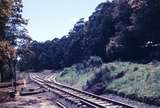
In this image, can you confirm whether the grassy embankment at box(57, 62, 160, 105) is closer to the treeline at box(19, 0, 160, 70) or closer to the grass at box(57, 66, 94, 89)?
the grass at box(57, 66, 94, 89)

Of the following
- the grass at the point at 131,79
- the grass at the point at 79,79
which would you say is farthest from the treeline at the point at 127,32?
the grass at the point at 131,79

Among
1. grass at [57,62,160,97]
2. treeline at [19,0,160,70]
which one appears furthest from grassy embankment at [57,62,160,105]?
treeline at [19,0,160,70]


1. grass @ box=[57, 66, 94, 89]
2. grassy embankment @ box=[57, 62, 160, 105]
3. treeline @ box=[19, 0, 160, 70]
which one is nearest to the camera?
grassy embankment @ box=[57, 62, 160, 105]

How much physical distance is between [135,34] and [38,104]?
95.4 ft

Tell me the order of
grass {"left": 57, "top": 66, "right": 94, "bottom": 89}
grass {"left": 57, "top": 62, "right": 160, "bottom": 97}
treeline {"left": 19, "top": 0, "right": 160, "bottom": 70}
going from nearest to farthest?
grass {"left": 57, "top": 62, "right": 160, "bottom": 97}, grass {"left": 57, "top": 66, "right": 94, "bottom": 89}, treeline {"left": 19, "top": 0, "right": 160, "bottom": 70}

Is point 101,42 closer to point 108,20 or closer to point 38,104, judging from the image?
point 108,20

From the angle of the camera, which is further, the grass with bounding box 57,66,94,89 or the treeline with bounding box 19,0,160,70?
the treeline with bounding box 19,0,160,70

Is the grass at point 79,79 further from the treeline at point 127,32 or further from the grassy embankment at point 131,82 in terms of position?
the treeline at point 127,32

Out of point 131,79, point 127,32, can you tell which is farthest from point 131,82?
point 127,32

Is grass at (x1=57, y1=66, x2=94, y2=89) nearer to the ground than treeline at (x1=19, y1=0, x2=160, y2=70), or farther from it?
nearer to the ground

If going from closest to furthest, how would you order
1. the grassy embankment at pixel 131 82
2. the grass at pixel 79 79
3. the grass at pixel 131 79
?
1. the grassy embankment at pixel 131 82
2. the grass at pixel 131 79
3. the grass at pixel 79 79

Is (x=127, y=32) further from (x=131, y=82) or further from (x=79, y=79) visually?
(x=131, y=82)

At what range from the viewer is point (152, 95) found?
72.4ft

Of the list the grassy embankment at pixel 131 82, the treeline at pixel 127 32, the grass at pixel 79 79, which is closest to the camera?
the grassy embankment at pixel 131 82
